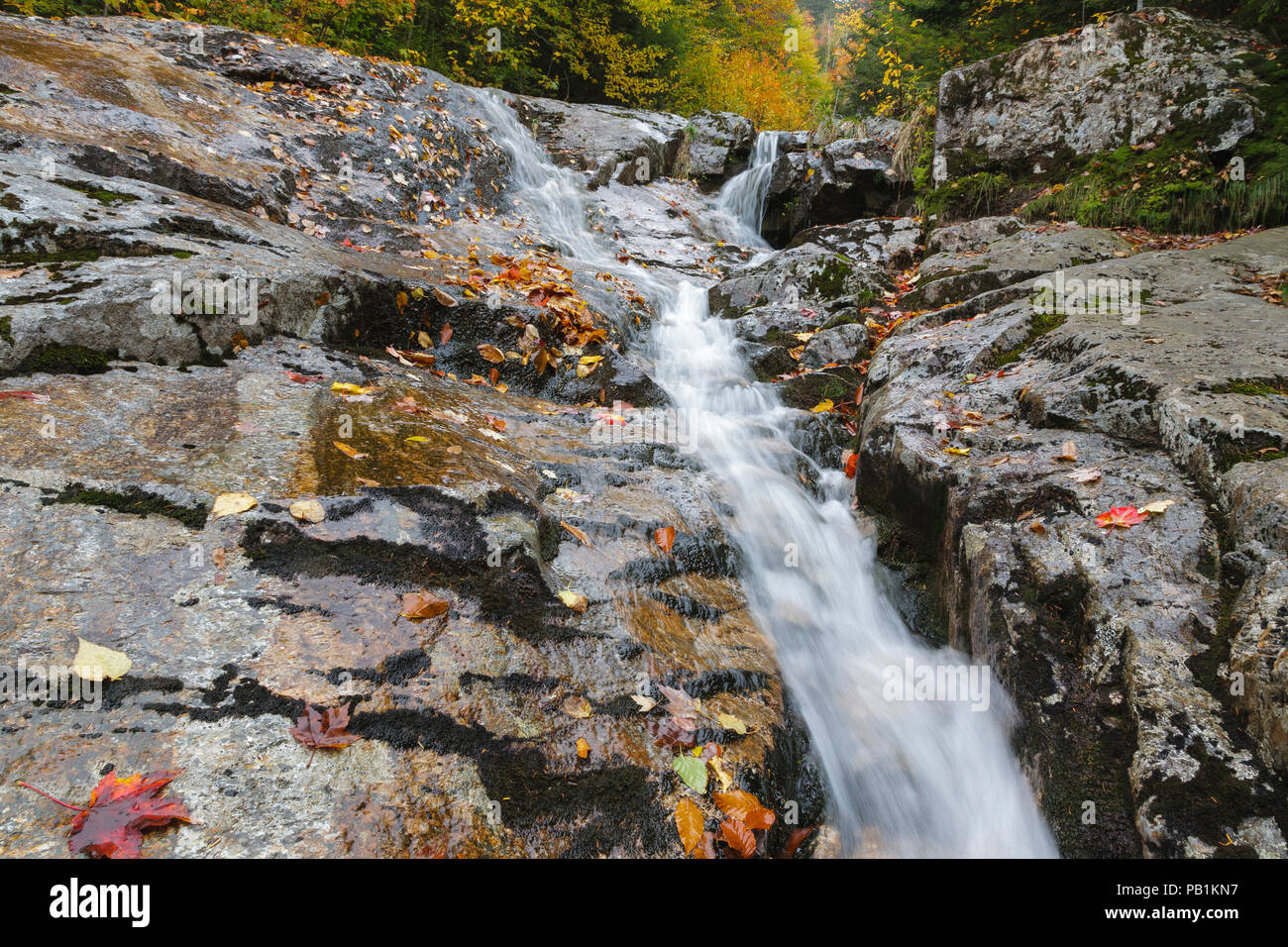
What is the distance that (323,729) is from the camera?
196 cm

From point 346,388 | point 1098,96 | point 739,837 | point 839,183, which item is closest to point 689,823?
point 739,837

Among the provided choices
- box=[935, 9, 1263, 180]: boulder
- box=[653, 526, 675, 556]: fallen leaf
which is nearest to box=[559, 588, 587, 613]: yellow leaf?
box=[653, 526, 675, 556]: fallen leaf

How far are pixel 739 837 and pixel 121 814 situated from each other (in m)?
1.89

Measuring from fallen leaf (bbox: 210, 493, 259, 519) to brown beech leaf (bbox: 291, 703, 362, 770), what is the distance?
1.04 m

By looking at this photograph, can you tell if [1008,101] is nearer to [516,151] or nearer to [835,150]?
[835,150]

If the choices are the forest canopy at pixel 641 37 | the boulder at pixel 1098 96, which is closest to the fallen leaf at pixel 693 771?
the boulder at pixel 1098 96

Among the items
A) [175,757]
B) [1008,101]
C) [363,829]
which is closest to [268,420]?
[175,757]

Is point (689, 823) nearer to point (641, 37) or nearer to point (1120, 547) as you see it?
point (1120, 547)

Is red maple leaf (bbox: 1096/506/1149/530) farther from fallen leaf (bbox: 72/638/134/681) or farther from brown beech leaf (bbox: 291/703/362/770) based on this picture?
fallen leaf (bbox: 72/638/134/681)

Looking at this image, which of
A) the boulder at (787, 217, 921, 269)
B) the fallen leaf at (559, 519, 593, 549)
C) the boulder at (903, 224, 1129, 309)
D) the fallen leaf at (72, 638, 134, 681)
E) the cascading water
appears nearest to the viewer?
the fallen leaf at (72, 638, 134, 681)

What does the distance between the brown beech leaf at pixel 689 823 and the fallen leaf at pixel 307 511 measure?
1.93m

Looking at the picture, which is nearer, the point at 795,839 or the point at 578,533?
the point at 795,839

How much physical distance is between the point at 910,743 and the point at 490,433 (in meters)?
3.21

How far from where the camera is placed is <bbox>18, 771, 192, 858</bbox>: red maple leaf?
4.91 feet
